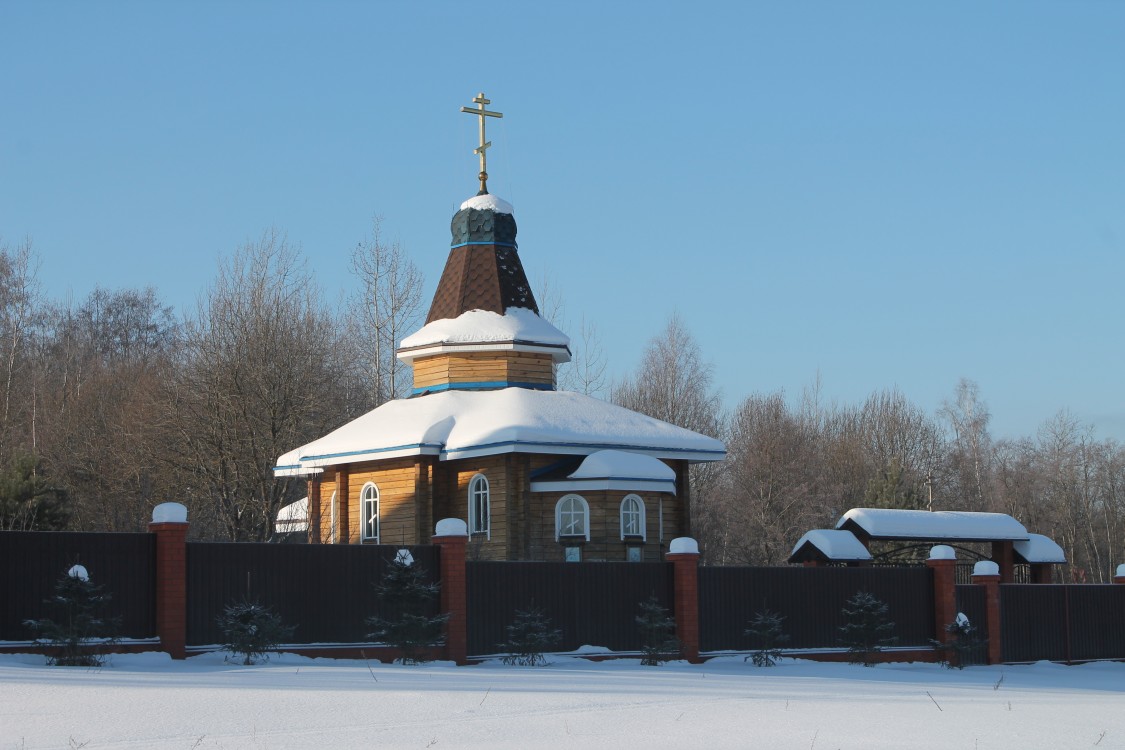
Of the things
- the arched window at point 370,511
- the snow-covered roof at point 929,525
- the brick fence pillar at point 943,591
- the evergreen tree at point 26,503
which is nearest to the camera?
the brick fence pillar at point 943,591

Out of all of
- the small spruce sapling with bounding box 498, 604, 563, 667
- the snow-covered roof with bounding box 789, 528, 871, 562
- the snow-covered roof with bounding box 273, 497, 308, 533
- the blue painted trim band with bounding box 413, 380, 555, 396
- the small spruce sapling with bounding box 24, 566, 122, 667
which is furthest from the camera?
the snow-covered roof with bounding box 273, 497, 308, 533

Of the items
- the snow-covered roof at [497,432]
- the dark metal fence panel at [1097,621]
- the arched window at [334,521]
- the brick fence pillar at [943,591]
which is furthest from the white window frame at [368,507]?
the dark metal fence panel at [1097,621]

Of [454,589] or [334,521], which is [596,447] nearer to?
[334,521]

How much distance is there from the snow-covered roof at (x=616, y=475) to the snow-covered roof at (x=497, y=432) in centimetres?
68

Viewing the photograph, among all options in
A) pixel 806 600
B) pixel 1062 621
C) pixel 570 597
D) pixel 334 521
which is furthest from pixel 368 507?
pixel 1062 621

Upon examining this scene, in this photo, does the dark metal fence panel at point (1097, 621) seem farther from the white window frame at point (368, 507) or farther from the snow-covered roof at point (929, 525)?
the white window frame at point (368, 507)

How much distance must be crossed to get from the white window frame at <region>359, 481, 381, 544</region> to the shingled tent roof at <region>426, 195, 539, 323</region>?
14.7 ft

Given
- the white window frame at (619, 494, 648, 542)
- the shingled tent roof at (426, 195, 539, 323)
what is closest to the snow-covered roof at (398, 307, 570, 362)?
the shingled tent roof at (426, 195, 539, 323)

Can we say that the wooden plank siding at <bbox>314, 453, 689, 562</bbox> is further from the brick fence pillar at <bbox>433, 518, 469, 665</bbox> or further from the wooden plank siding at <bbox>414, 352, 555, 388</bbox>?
the brick fence pillar at <bbox>433, 518, 469, 665</bbox>

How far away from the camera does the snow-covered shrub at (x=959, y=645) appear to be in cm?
2461

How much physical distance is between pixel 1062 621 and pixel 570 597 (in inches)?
440

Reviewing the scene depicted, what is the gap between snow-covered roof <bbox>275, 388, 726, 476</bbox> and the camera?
2750 centimetres

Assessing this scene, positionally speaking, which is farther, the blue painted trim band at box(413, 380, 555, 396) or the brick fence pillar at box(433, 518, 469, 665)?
the blue painted trim band at box(413, 380, 555, 396)

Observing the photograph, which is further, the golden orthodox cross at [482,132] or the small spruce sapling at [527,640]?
the golden orthodox cross at [482,132]
